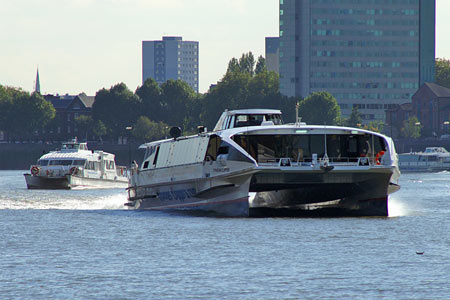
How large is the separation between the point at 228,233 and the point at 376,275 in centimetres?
1289

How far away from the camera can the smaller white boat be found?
18325 centimetres

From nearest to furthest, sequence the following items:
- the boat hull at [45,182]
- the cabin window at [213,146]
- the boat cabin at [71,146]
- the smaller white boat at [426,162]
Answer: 1. the cabin window at [213,146]
2. the boat hull at [45,182]
3. the boat cabin at [71,146]
4. the smaller white boat at [426,162]

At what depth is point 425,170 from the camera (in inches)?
7200

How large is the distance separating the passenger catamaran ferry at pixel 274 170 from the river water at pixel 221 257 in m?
1.27

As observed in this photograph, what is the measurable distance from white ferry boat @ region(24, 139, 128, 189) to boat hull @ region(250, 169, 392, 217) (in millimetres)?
38969

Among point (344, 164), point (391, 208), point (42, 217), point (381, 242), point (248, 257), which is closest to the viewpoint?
point (248, 257)

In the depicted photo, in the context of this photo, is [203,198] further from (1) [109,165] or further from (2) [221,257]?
(1) [109,165]

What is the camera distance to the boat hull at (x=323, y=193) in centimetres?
5031

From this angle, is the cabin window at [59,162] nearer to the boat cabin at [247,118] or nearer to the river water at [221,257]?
the river water at [221,257]

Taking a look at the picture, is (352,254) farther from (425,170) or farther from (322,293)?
(425,170)

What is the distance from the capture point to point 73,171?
324 ft

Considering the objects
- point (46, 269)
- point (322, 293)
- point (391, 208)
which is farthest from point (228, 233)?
point (391, 208)

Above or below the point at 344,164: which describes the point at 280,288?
below

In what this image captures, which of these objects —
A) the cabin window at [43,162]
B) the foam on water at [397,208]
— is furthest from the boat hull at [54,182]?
the foam on water at [397,208]
